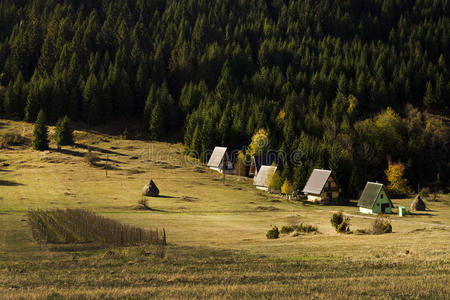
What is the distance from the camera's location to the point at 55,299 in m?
19.8

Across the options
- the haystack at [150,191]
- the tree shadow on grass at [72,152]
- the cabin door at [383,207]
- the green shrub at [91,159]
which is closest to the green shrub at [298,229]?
the cabin door at [383,207]

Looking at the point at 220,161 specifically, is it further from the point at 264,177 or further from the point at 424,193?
the point at 424,193

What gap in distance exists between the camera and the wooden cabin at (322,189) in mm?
78750

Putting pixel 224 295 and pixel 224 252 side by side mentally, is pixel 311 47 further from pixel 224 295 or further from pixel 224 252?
pixel 224 295

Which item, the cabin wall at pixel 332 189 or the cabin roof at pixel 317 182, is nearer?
the cabin roof at pixel 317 182

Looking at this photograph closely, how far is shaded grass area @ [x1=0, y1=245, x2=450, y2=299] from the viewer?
2088 cm

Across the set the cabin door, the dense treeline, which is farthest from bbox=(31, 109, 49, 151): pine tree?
the cabin door

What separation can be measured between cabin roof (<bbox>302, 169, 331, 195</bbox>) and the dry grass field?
5.72 m

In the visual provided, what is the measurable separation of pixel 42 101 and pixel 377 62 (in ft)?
368

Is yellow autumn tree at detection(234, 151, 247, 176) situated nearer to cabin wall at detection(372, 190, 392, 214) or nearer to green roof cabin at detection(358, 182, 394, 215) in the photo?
green roof cabin at detection(358, 182, 394, 215)

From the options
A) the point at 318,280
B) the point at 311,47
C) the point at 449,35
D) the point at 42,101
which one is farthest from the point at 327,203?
the point at 449,35

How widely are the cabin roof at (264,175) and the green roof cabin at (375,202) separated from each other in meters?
20.4

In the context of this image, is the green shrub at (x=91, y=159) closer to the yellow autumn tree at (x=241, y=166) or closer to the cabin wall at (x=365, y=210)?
the yellow autumn tree at (x=241, y=166)

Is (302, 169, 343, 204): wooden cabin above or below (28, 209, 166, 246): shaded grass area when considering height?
above
